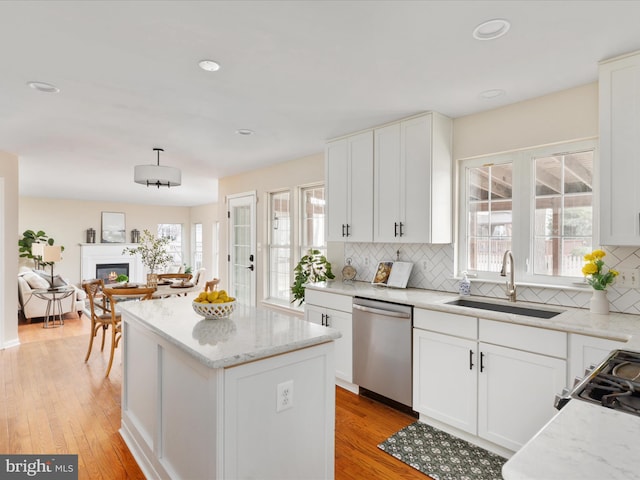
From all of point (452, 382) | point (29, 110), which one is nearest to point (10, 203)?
point (29, 110)

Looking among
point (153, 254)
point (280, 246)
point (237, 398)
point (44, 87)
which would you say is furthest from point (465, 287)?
point (153, 254)

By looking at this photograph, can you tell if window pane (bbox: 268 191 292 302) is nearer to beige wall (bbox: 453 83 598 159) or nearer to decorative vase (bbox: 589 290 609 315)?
beige wall (bbox: 453 83 598 159)

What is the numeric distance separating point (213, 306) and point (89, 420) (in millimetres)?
1746

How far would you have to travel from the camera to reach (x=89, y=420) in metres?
2.85

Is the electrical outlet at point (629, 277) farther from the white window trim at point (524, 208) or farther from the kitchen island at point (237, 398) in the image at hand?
the kitchen island at point (237, 398)

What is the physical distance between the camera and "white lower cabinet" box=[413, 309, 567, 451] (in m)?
2.19

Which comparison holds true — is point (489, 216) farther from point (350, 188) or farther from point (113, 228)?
point (113, 228)

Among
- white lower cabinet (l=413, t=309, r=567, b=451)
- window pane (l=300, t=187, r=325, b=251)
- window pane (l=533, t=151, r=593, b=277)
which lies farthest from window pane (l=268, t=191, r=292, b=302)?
window pane (l=533, t=151, r=593, b=277)

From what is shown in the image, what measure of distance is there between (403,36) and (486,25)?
404 mm

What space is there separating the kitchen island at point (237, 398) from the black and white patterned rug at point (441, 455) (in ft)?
2.49

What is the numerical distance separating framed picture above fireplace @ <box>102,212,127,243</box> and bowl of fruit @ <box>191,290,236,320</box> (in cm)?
909

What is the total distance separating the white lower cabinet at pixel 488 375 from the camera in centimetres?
219


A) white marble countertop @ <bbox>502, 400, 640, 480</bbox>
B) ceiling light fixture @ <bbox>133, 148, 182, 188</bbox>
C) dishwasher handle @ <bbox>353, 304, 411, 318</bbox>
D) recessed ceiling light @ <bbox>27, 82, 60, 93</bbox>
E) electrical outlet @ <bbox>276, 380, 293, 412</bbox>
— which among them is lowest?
electrical outlet @ <bbox>276, 380, 293, 412</bbox>

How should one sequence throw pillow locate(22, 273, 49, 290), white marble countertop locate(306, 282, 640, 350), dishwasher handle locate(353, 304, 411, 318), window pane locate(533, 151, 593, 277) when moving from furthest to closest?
throw pillow locate(22, 273, 49, 290) < dishwasher handle locate(353, 304, 411, 318) < window pane locate(533, 151, 593, 277) < white marble countertop locate(306, 282, 640, 350)
